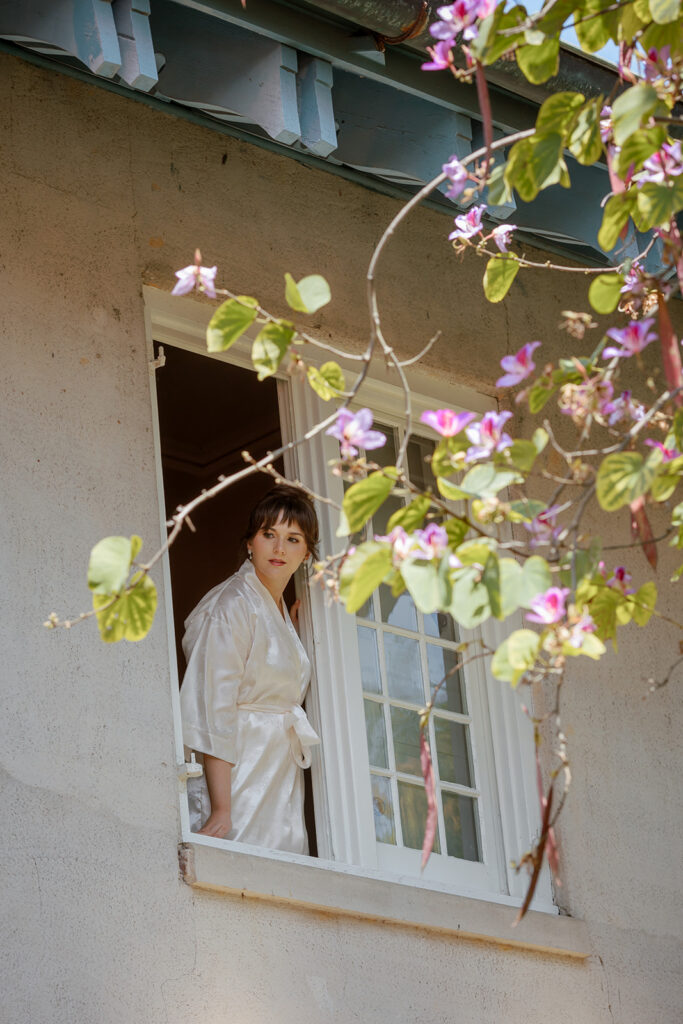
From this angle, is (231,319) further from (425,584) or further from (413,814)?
(413,814)

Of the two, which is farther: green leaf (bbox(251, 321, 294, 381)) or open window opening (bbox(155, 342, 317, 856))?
open window opening (bbox(155, 342, 317, 856))

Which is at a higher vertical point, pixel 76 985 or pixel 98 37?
pixel 98 37

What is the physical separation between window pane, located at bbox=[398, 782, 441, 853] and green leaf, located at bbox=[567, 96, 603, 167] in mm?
3097

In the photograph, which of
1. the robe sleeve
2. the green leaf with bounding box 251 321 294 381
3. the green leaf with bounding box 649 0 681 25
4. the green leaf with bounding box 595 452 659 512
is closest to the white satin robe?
the robe sleeve

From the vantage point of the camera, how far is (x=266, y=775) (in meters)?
Result: 5.89

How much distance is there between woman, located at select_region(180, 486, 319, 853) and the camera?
18.9ft

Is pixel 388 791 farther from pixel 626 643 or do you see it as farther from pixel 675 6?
pixel 675 6

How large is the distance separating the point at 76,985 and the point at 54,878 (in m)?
0.31

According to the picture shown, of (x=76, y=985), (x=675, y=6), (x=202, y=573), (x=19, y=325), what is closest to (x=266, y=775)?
(x=76, y=985)

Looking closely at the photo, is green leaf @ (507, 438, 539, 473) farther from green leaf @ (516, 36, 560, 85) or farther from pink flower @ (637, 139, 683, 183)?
green leaf @ (516, 36, 560, 85)

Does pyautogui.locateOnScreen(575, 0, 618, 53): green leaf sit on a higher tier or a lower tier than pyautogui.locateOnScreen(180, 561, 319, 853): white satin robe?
higher

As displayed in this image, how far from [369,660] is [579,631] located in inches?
122

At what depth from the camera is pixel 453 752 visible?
6438 mm

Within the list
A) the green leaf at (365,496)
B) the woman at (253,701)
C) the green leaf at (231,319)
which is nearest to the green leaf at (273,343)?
the green leaf at (231,319)
